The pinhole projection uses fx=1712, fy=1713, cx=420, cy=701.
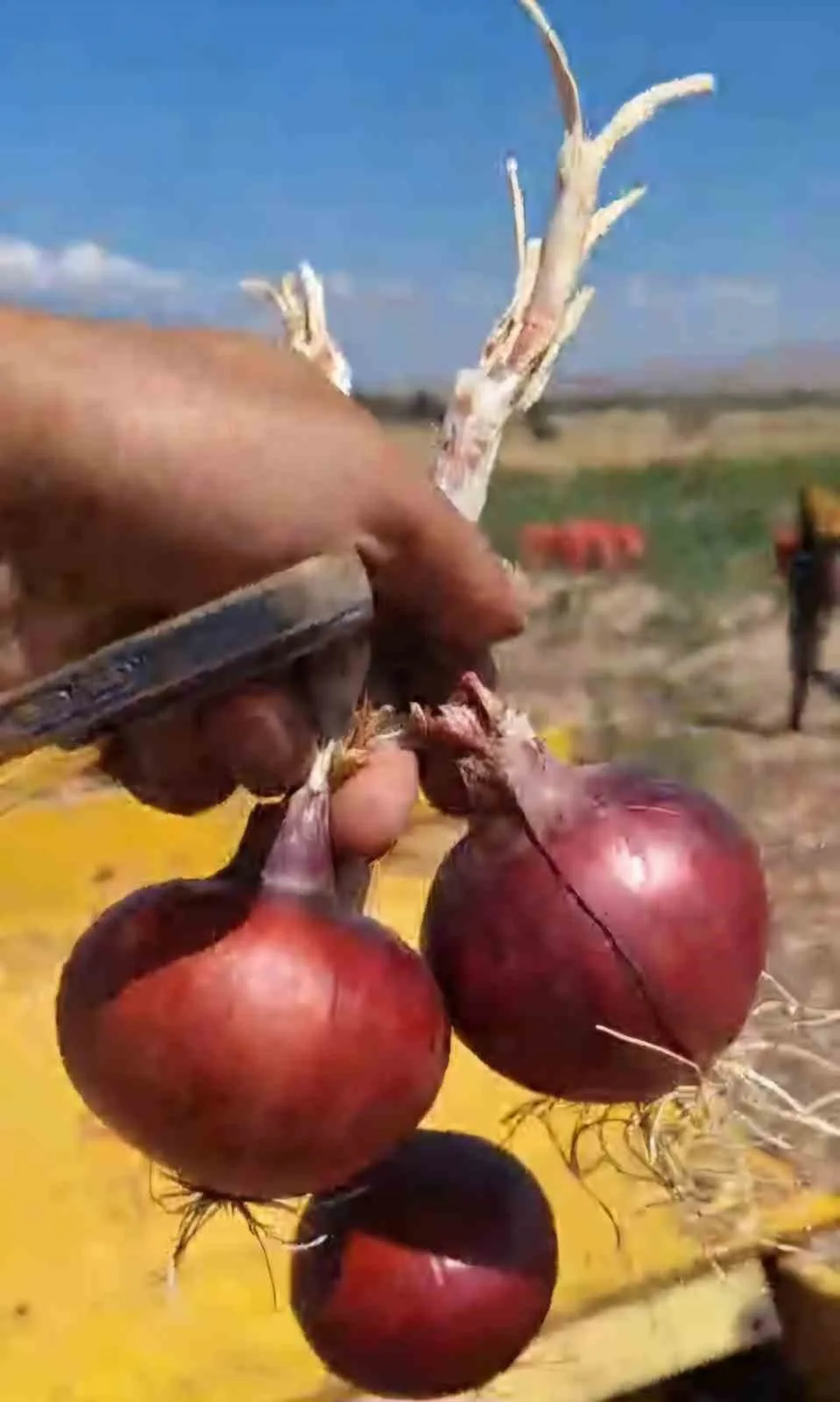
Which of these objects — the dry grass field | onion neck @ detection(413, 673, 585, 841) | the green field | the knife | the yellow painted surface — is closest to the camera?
the knife

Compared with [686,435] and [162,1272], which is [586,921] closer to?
[162,1272]

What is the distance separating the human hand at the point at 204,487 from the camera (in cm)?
65

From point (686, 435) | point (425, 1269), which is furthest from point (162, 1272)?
point (686, 435)

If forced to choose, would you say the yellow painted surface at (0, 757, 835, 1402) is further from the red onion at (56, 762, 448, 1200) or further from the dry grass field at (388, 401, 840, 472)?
the dry grass field at (388, 401, 840, 472)

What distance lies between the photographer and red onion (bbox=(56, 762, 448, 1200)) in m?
0.62

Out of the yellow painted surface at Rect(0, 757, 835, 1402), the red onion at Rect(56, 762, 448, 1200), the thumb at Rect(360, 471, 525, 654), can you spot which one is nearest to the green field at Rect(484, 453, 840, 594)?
the yellow painted surface at Rect(0, 757, 835, 1402)

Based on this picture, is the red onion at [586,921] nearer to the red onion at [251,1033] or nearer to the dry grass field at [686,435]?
the red onion at [251,1033]

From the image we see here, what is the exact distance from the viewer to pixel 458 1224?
76 cm

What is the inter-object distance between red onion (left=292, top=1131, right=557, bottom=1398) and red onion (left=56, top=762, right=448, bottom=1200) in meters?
0.11

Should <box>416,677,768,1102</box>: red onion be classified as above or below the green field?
above

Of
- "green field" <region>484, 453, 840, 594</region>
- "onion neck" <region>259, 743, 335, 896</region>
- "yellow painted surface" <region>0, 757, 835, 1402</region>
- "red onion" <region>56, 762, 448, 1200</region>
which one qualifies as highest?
"onion neck" <region>259, 743, 335, 896</region>

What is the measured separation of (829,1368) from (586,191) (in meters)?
1.05

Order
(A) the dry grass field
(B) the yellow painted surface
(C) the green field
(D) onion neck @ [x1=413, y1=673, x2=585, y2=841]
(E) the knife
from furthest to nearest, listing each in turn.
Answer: (A) the dry grass field, (C) the green field, (B) the yellow painted surface, (D) onion neck @ [x1=413, y1=673, x2=585, y2=841], (E) the knife

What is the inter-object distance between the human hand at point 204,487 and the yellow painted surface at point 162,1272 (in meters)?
0.47
